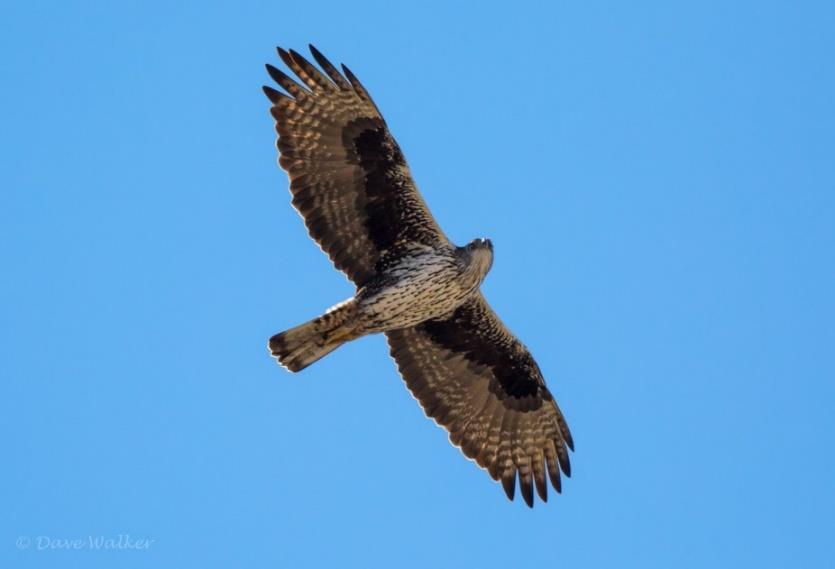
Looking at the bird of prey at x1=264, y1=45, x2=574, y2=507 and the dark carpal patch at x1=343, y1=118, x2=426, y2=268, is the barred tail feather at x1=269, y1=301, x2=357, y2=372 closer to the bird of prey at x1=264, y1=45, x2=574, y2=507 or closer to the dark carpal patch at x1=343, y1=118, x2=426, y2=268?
the bird of prey at x1=264, y1=45, x2=574, y2=507

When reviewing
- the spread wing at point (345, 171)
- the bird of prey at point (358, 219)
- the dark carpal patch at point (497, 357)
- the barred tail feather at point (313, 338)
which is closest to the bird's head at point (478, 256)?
the bird of prey at point (358, 219)

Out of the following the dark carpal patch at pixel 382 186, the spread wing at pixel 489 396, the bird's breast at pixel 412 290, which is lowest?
the spread wing at pixel 489 396

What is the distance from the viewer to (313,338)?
13344 millimetres

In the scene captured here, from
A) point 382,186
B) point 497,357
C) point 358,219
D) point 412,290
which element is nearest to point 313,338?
point 412,290

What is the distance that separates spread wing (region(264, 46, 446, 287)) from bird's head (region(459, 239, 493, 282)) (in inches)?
13.0

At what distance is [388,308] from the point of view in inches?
529

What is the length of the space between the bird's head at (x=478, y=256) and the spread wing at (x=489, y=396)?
1.00 meters

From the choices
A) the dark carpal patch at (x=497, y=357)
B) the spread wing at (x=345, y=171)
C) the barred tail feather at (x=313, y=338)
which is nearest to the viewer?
the barred tail feather at (x=313, y=338)

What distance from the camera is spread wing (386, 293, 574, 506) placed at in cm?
1440

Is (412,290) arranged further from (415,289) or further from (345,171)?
(345,171)

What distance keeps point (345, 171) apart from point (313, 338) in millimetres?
1555

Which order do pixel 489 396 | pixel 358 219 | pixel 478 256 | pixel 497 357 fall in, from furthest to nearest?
pixel 489 396 → pixel 497 357 → pixel 358 219 → pixel 478 256

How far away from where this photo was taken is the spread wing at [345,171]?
1341 centimetres

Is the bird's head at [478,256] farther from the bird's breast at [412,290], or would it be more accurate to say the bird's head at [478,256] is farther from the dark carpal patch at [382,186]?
the dark carpal patch at [382,186]
